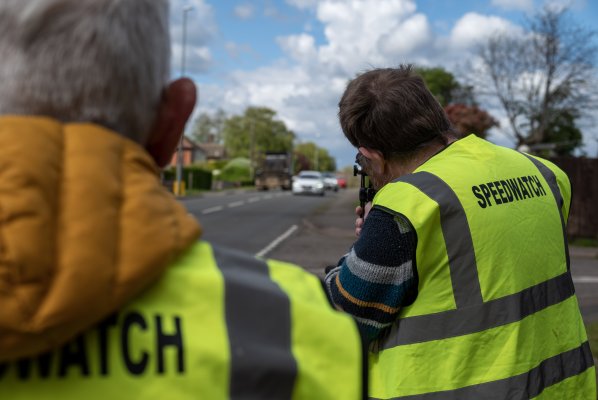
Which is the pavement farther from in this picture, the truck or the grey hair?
the truck

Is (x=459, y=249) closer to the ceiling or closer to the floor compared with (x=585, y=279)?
closer to the ceiling

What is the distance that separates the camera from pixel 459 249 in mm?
1638

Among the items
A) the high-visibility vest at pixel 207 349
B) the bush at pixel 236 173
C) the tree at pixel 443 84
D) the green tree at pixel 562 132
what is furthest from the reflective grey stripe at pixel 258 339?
the bush at pixel 236 173

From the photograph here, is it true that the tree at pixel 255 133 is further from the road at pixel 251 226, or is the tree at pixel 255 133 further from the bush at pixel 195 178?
the road at pixel 251 226

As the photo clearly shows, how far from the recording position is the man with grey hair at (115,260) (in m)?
0.72

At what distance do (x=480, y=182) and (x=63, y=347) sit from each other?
1.27m

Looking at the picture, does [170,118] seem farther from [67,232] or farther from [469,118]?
[469,118]

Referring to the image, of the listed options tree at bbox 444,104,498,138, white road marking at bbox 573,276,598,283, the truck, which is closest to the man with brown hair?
tree at bbox 444,104,498,138

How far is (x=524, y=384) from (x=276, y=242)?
12259 mm

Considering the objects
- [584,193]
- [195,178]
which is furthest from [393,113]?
[195,178]

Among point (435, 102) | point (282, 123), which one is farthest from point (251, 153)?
point (435, 102)

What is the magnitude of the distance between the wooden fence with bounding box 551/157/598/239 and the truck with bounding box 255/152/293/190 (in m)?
35.0

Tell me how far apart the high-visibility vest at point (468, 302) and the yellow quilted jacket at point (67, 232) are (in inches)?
37.6

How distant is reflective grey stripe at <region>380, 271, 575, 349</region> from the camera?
1636 mm
